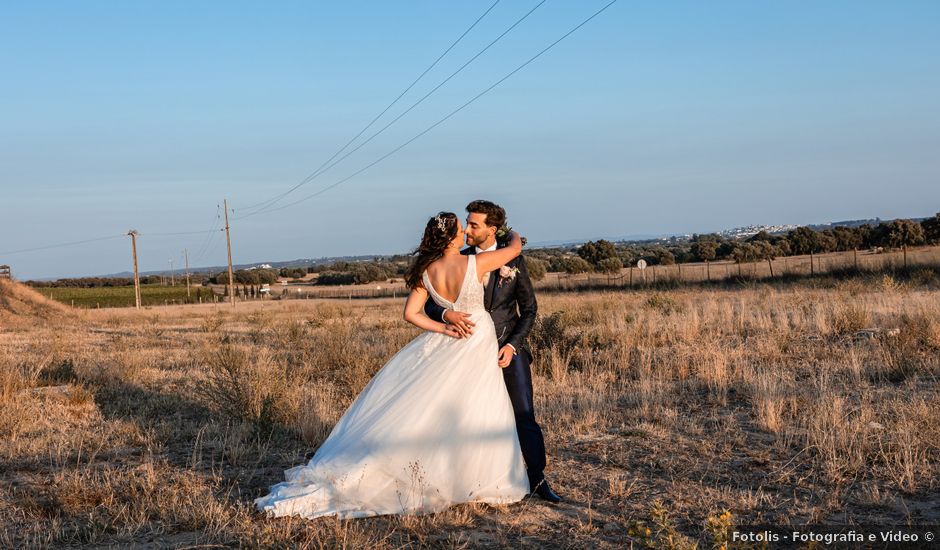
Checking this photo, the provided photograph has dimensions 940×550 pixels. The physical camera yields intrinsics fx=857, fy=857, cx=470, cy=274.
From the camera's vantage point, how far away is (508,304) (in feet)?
21.4

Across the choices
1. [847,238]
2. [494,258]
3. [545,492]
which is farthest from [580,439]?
[847,238]

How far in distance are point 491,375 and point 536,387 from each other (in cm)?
520

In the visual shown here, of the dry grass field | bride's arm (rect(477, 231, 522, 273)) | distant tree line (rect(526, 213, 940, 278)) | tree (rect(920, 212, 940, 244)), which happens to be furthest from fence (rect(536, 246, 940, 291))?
bride's arm (rect(477, 231, 522, 273))

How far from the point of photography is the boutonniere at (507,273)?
6.34 meters

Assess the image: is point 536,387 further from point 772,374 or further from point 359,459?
point 359,459

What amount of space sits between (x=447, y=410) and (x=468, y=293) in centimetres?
86

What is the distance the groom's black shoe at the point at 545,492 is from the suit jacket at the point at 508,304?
1017 millimetres

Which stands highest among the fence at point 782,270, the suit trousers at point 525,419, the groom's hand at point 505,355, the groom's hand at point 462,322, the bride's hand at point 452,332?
the groom's hand at point 462,322

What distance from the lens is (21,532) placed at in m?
5.85

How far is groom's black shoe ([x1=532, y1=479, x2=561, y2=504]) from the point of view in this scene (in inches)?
249

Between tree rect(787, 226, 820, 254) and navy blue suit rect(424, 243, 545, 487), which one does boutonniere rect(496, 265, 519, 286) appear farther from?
tree rect(787, 226, 820, 254)

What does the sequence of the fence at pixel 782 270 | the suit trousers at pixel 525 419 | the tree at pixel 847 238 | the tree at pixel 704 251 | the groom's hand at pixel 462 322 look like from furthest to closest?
the tree at pixel 704 251 < the tree at pixel 847 238 < the fence at pixel 782 270 < the suit trousers at pixel 525 419 < the groom's hand at pixel 462 322

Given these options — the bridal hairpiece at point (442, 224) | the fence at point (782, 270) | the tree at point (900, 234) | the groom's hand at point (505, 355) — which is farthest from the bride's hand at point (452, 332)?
the tree at point (900, 234)

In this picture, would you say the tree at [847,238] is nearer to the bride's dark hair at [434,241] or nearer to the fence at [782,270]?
the fence at [782,270]
